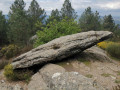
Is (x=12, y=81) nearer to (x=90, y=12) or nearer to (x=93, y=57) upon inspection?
(x=93, y=57)

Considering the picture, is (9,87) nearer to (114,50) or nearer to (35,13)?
(114,50)

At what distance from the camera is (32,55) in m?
6.95

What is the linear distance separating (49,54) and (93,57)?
2.93 metres

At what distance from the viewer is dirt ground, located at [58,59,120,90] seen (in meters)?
4.77

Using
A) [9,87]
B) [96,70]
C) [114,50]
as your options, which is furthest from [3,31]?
[96,70]

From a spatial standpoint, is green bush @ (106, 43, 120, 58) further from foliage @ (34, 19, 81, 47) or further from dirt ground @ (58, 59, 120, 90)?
foliage @ (34, 19, 81, 47)

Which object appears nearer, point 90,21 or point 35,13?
point 35,13

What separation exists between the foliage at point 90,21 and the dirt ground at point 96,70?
73.9ft

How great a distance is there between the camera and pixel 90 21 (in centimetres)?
3183

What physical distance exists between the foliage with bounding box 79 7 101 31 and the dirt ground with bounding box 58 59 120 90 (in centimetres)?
2253

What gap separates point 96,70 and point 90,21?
91.0 feet

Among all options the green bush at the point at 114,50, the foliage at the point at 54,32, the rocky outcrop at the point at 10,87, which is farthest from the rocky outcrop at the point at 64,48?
the foliage at the point at 54,32

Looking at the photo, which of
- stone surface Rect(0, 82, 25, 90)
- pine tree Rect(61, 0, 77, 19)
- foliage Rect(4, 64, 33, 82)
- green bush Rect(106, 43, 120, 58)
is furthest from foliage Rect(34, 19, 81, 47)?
pine tree Rect(61, 0, 77, 19)

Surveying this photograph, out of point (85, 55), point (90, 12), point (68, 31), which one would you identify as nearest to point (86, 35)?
point (85, 55)
